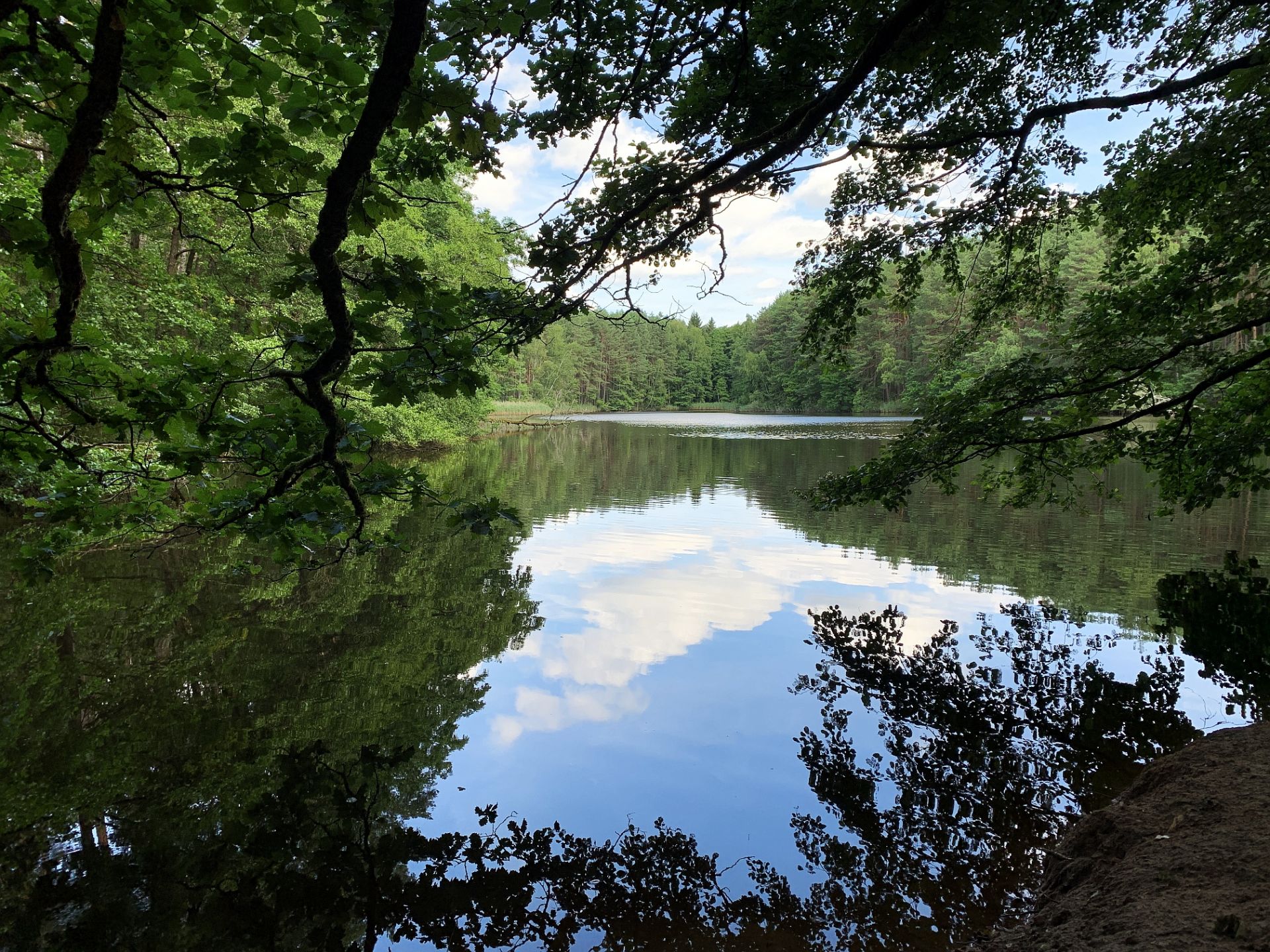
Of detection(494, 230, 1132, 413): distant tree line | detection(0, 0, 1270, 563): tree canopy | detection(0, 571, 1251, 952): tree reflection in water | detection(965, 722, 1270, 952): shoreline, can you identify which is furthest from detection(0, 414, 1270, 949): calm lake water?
detection(494, 230, 1132, 413): distant tree line

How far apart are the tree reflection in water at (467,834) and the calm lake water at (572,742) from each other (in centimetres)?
3

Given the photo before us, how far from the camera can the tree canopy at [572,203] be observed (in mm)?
2451

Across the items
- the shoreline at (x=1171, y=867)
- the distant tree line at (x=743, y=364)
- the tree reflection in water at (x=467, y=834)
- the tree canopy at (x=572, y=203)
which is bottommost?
the tree reflection in water at (x=467, y=834)

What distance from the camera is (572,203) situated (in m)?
3.73

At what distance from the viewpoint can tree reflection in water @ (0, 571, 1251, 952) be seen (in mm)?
3465

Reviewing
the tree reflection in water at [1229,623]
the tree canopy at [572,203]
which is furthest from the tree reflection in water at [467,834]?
the tree canopy at [572,203]

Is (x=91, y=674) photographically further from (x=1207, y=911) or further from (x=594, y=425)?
(x=594, y=425)

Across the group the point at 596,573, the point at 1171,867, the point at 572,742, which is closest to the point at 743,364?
the point at 596,573

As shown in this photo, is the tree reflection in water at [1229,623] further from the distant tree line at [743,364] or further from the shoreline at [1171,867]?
the distant tree line at [743,364]

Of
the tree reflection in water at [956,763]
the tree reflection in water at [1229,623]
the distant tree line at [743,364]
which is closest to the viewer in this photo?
the tree reflection in water at [956,763]

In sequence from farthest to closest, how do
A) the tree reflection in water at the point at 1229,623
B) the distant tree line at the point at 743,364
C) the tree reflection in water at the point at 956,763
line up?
the distant tree line at the point at 743,364
the tree reflection in water at the point at 1229,623
the tree reflection in water at the point at 956,763

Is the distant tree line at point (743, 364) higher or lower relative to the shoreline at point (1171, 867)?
higher

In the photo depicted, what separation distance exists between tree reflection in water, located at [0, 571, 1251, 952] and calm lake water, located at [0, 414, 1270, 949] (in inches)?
1.0

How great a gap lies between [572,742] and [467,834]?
1.52 metres
